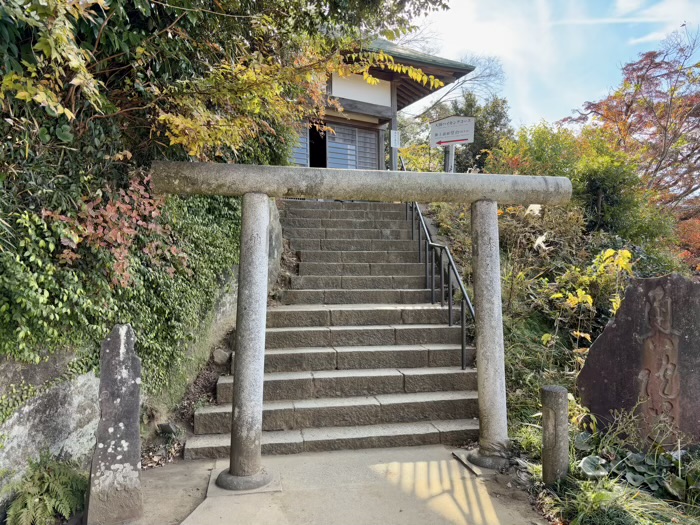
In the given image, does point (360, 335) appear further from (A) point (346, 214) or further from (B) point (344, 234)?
(A) point (346, 214)

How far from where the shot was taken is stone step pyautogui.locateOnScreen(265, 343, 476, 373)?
4582 mm

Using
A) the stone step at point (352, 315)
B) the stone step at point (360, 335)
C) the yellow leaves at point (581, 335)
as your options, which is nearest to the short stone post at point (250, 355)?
the stone step at point (360, 335)

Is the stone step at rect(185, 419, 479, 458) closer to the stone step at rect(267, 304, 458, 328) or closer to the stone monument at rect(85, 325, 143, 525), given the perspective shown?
the stone monument at rect(85, 325, 143, 525)

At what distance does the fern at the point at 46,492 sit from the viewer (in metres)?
2.59

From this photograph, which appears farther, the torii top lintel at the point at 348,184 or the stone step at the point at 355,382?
the stone step at the point at 355,382

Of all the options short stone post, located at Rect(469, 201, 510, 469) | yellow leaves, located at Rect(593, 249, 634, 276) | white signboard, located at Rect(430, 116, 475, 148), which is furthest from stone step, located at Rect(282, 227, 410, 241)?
short stone post, located at Rect(469, 201, 510, 469)

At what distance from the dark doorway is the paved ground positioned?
850 cm

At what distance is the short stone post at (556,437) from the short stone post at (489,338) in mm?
520

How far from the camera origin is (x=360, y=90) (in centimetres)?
1005

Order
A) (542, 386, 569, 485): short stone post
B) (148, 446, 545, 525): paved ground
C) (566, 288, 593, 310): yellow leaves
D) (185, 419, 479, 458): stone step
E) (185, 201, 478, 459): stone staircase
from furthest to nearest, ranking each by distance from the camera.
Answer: (566, 288, 593, 310): yellow leaves
(185, 201, 478, 459): stone staircase
(185, 419, 479, 458): stone step
(542, 386, 569, 485): short stone post
(148, 446, 545, 525): paved ground

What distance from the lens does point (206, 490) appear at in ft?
10.5

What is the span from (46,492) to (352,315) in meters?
3.25

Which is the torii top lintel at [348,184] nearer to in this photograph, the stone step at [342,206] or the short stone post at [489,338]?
the short stone post at [489,338]

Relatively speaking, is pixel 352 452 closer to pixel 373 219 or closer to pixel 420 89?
pixel 373 219
